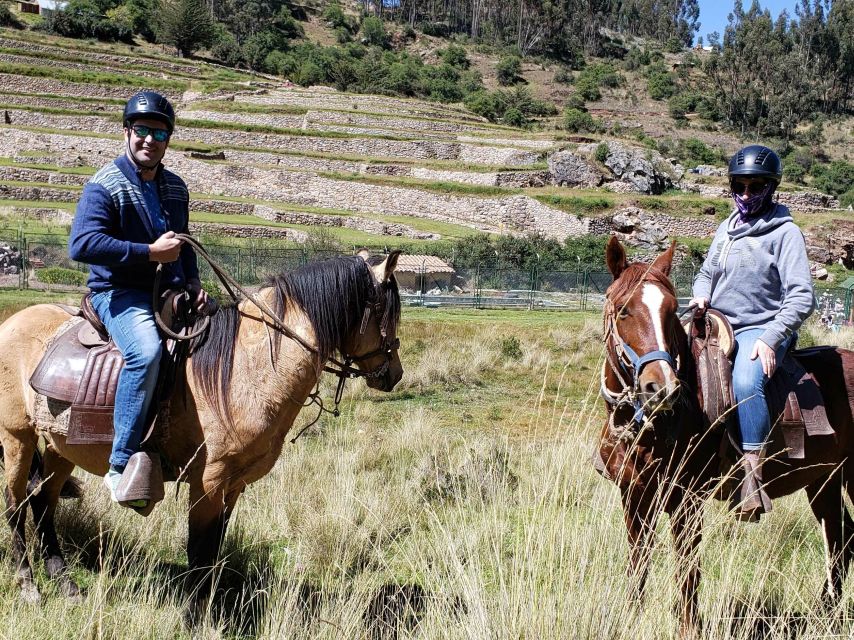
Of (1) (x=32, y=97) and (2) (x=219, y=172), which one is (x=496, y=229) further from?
(1) (x=32, y=97)

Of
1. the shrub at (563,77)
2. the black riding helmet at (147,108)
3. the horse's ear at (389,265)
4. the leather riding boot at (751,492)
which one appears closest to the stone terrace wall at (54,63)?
the shrub at (563,77)

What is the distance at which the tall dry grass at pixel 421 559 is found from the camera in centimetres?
293

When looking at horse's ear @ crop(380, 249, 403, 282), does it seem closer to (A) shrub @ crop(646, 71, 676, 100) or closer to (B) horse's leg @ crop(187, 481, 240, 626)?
(B) horse's leg @ crop(187, 481, 240, 626)

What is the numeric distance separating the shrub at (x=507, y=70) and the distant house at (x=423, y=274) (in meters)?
88.2

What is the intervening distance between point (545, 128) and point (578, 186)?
2781 cm

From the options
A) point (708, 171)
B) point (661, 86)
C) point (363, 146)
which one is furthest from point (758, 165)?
point (661, 86)

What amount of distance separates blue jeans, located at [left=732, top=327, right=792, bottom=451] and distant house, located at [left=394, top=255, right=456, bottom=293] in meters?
22.4

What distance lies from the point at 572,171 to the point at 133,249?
172 ft

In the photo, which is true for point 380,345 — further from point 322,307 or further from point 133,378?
point 133,378

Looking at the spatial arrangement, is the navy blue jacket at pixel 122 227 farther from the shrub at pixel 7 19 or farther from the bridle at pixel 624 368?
the shrub at pixel 7 19

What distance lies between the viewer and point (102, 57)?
234ft

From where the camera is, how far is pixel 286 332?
3768 mm

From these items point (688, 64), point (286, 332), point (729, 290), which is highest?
point (688, 64)

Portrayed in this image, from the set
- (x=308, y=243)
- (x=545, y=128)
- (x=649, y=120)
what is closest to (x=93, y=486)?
(x=308, y=243)
